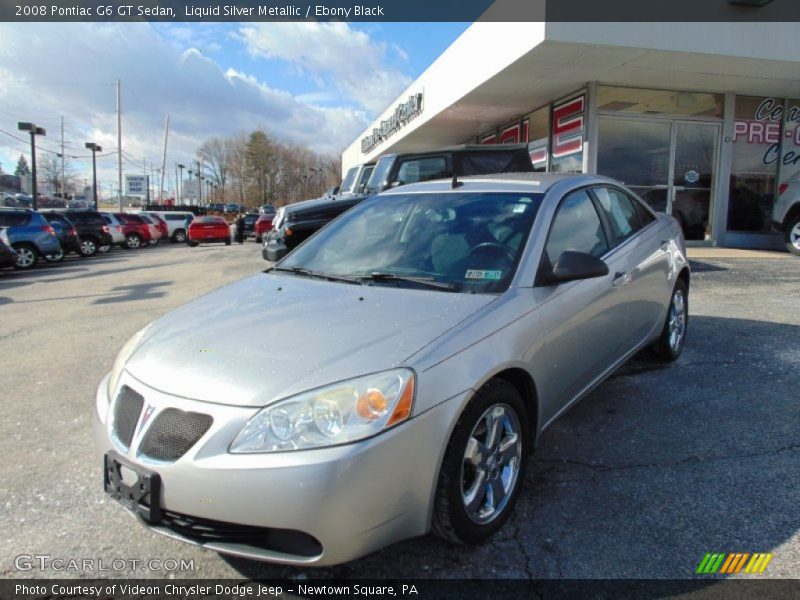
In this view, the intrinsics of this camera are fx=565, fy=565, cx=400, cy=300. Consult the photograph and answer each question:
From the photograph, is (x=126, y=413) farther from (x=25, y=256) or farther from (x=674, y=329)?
(x=25, y=256)

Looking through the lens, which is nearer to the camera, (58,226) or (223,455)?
(223,455)

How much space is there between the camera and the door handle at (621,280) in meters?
3.56

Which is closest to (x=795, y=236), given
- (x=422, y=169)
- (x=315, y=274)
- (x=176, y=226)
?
(x=422, y=169)

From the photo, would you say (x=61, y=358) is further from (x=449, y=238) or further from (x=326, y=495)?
(x=326, y=495)

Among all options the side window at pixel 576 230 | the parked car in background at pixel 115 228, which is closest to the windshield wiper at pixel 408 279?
the side window at pixel 576 230

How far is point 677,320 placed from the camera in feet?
16.0

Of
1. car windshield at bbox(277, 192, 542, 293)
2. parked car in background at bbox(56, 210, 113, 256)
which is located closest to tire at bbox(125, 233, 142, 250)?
parked car in background at bbox(56, 210, 113, 256)

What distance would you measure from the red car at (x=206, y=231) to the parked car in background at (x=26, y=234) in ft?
31.4

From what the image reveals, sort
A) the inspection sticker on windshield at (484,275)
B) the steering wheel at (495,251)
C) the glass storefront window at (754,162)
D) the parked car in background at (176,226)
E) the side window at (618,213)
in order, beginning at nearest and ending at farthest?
the inspection sticker on windshield at (484,275)
the steering wheel at (495,251)
the side window at (618,213)
the glass storefront window at (754,162)
the parked car in background at (176,226)

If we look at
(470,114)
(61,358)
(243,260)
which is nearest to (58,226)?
(243,260)

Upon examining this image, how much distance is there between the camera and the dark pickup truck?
8.40m

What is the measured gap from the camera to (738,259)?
11.6 metres

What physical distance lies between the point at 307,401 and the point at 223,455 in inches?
13.3

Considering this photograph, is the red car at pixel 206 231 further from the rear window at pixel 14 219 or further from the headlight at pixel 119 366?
the headlight at pixel 119 366
